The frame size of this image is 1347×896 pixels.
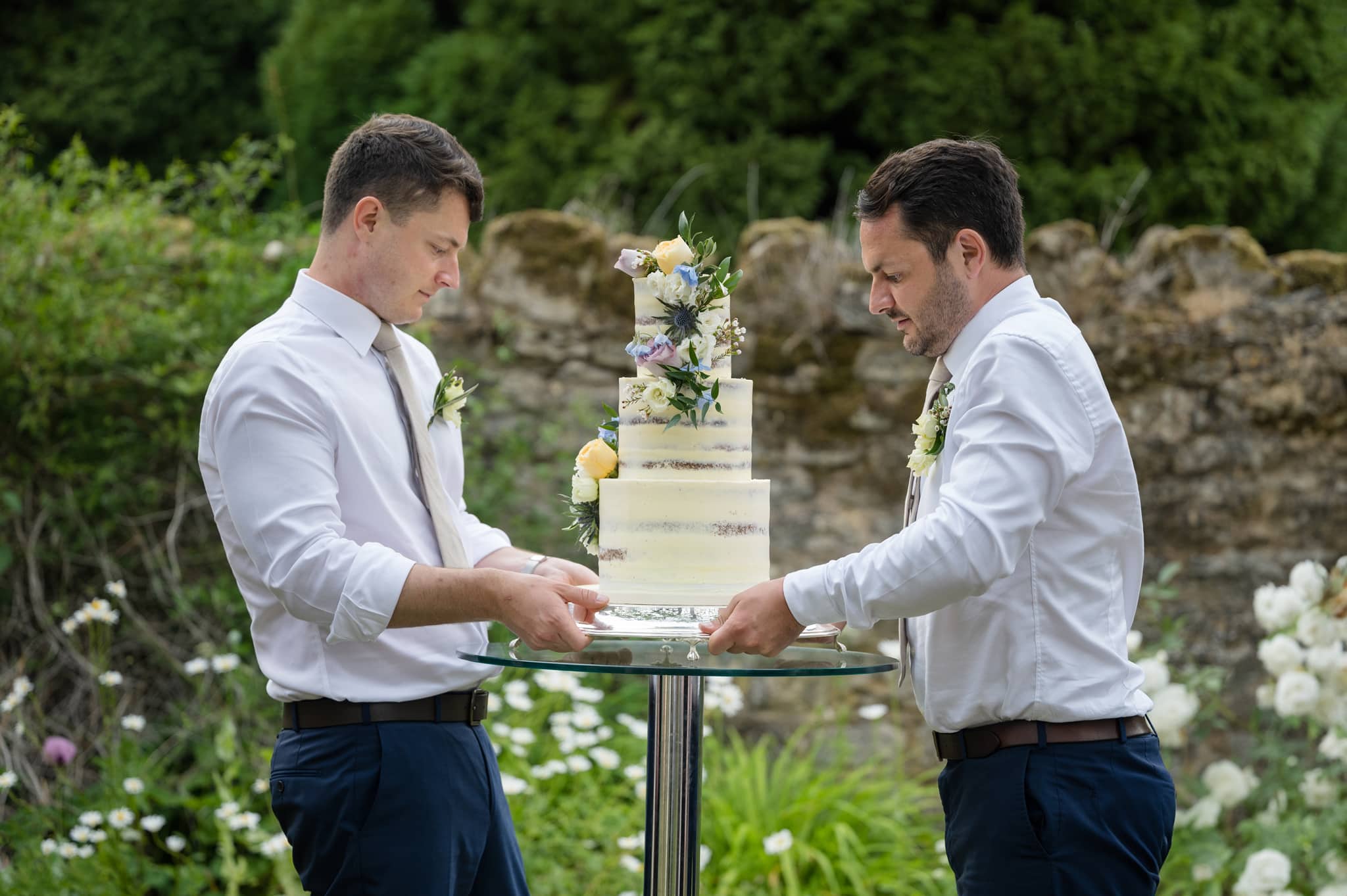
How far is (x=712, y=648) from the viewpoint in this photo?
8.18 ft

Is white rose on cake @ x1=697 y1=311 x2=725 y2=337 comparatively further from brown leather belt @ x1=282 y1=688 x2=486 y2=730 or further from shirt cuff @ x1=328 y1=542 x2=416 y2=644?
brown leather belt @ x1=282 y1=688 x2=486 y2=730

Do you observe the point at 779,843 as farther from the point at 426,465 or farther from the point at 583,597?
the point at 426,465

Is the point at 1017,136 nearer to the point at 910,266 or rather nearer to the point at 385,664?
the point at 910,266

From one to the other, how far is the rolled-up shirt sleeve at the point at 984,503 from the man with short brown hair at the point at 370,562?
21.8 inches

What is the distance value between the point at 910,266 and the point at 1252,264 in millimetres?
3811

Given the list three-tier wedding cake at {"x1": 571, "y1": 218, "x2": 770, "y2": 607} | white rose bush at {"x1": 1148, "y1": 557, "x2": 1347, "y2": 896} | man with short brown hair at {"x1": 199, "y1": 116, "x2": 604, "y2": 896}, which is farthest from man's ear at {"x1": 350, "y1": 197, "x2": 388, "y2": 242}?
white rose bush at {"x1": 1148, "y1": 557, "x2": 1347, "y2": 896}

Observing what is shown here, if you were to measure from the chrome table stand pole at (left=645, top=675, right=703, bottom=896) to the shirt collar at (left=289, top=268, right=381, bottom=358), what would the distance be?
3.34ft

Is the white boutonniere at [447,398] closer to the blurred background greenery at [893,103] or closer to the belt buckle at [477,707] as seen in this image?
the belt buckle at [477,707]

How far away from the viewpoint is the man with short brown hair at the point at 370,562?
2.53 m

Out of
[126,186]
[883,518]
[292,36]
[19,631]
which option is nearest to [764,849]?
[883,518]

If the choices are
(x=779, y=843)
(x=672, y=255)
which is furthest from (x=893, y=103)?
(x=672, y=255)

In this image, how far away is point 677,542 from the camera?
278 cm

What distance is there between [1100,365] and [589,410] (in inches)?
95.6

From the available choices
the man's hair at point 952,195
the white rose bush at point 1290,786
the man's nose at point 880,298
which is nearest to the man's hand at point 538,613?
the man's nose at point 880,298
